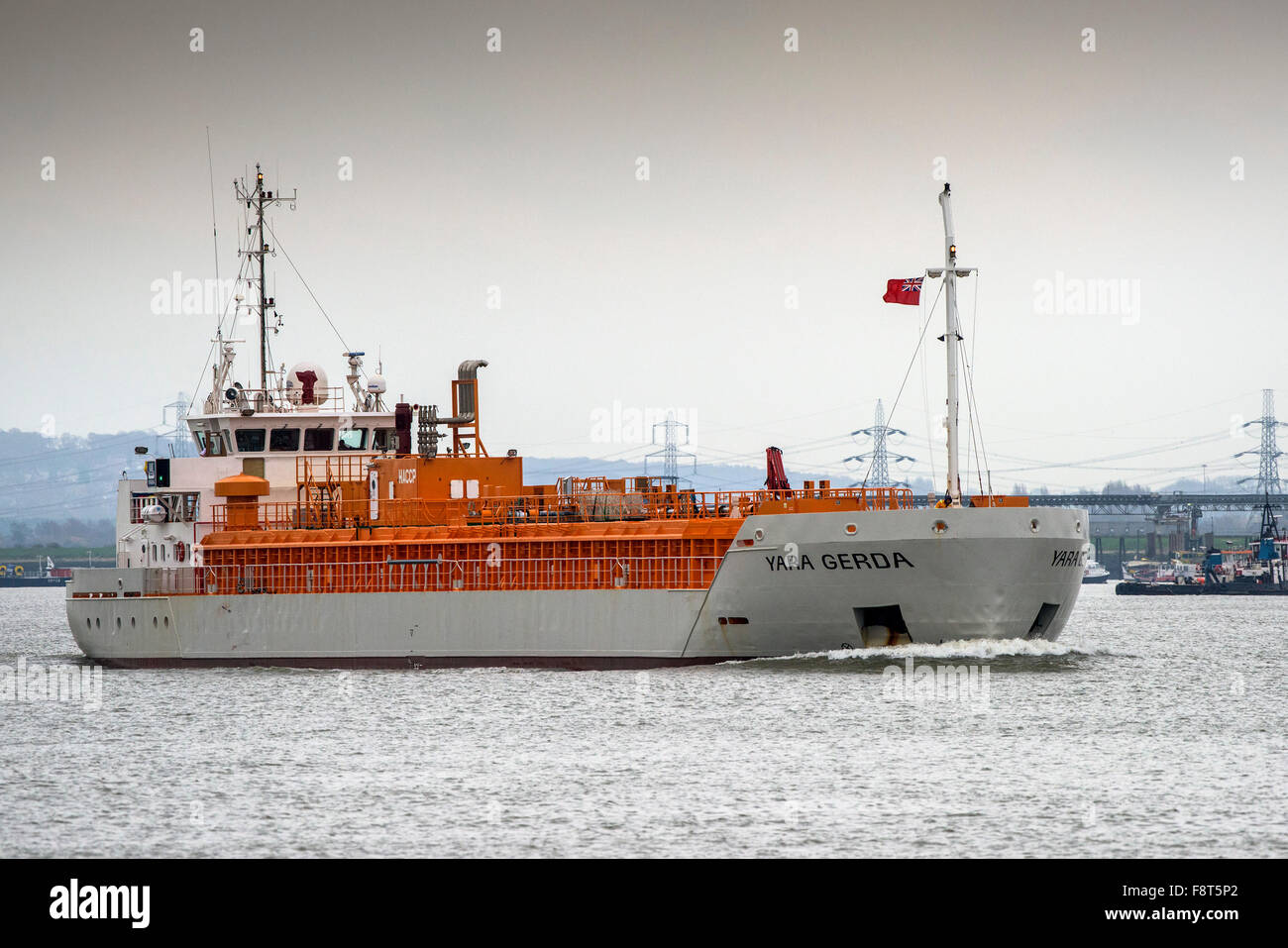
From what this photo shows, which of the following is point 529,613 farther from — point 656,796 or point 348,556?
point 656,796

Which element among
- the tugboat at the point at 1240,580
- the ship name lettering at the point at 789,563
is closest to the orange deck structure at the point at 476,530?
the ship name lettering at the point at 789,563

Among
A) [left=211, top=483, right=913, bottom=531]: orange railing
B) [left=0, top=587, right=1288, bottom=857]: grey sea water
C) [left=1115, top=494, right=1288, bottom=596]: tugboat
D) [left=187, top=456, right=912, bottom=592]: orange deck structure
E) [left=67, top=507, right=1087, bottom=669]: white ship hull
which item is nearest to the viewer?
[left=0, top=587, right=1288, bottom=857]: grey sea water

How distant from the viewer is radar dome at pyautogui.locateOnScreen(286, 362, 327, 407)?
194ft

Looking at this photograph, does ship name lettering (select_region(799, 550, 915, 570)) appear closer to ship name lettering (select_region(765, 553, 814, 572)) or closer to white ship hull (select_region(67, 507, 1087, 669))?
white ship hull (select_region(67, 507, 1087, 669))

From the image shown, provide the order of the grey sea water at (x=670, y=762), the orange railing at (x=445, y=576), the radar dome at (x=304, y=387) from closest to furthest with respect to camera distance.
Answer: the grey sea water at (x=670, y=762)
the orange railing at (x=445, y=576)
the radar dome at (x=304, y=387)

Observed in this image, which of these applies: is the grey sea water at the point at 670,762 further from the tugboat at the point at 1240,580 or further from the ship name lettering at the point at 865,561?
the tugboat at the point at 1240,580

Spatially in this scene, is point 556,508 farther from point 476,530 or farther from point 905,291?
point 905,291

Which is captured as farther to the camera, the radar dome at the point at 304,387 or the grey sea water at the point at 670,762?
the radar dome at the point at 304,387

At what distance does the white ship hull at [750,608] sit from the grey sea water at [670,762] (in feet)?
2.97

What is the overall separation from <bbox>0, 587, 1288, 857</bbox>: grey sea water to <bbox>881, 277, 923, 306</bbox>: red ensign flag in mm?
9176

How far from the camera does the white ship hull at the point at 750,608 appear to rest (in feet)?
145

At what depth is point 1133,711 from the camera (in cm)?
4044

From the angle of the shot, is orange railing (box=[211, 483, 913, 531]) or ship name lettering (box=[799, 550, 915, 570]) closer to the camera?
ship name lettering (box=[799, 550, 915, 570])

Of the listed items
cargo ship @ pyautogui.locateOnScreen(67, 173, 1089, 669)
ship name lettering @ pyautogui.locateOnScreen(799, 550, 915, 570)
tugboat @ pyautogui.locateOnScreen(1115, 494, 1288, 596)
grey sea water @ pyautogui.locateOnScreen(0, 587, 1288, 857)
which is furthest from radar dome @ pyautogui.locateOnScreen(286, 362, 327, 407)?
tugboat @ pyautogui.locateOnScreen(1115, 494, 1288, 596)
